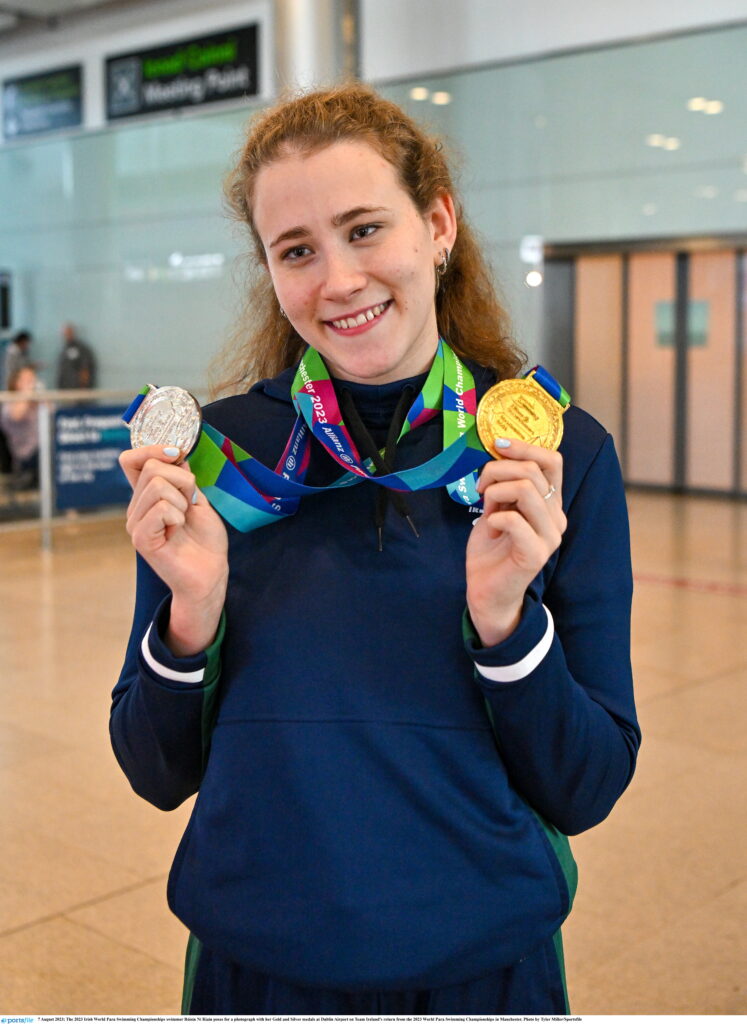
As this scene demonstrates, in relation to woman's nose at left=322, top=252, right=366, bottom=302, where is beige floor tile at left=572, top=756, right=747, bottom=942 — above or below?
below

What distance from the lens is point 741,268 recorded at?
11.8m

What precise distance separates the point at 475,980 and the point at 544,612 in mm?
414

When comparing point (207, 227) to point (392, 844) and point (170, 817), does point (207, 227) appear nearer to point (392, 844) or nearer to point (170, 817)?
point (170, 817)

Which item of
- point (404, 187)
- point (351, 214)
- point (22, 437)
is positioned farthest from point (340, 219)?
point (22, 437)

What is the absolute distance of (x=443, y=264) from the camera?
153 cm

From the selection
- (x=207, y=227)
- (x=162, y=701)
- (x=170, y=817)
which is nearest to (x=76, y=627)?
(x=170, y=817)

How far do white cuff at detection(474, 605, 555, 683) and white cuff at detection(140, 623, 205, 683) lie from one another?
1.01 ft

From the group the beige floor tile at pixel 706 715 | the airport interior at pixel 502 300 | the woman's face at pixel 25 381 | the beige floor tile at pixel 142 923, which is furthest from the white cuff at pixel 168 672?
the woman's face at pixel 25 381

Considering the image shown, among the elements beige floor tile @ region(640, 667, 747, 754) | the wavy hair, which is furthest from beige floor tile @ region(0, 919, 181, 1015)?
beige floor tile @ region(640, 667, 747, 754)

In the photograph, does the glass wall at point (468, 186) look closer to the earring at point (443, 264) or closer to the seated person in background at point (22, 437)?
the seated person in background at point (22, 437)

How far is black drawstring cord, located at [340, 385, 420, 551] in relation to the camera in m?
1.34

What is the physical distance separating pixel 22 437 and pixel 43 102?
7143 millimetres

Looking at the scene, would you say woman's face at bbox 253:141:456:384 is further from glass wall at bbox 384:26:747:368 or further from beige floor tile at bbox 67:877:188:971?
glass wall at bbox 384:26:747:368

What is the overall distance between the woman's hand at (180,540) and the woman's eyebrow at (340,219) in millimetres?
278
